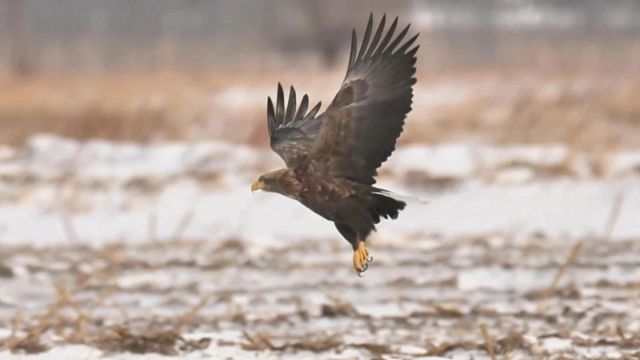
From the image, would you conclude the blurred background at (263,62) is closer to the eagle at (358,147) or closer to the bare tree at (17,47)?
the bare tree at (17,47)

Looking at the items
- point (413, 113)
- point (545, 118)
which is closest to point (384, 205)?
point (545, 118)

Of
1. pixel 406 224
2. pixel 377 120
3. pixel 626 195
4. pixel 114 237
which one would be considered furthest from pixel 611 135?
pixel 377 120

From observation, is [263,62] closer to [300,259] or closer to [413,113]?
[413,113]

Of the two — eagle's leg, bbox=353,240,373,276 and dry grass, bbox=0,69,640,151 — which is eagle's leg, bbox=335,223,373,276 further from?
dry grass, bbox=0,69,640,151

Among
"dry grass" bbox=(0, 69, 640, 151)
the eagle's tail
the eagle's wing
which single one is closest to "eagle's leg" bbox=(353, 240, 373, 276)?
the eagle's tail

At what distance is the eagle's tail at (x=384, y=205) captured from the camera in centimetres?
548

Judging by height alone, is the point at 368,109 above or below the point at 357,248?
above

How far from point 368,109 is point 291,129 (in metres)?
0.55

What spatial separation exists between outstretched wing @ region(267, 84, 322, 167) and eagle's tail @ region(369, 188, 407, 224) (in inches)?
13.8

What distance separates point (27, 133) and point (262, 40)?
38.4m

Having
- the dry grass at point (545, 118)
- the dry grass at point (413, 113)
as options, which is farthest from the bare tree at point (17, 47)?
the dry grass at point (545, 118)

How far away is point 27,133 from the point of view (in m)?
17.3

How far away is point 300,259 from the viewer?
9.50 meters

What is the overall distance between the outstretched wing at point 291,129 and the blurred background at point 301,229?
0.90m
